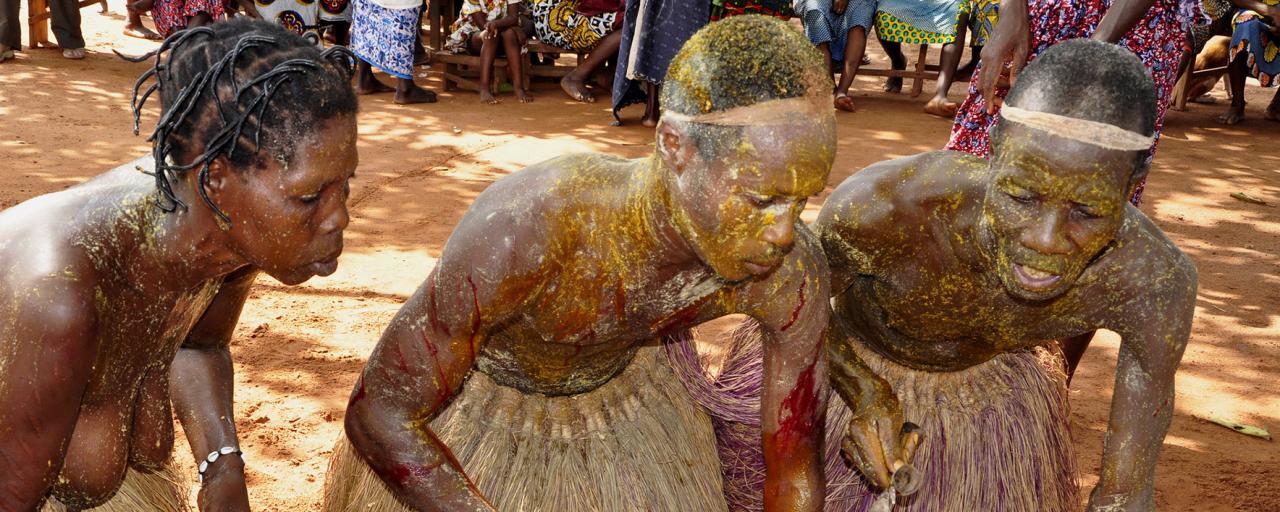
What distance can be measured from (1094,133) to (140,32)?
10.5m

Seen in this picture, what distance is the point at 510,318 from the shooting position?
7.12ft

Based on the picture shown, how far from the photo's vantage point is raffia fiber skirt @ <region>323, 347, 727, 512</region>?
8.20 ft

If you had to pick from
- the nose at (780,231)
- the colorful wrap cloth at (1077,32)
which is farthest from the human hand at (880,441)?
the colorful wrap cloth at (1077,32)

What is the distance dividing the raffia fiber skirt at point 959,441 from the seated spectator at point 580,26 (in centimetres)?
636

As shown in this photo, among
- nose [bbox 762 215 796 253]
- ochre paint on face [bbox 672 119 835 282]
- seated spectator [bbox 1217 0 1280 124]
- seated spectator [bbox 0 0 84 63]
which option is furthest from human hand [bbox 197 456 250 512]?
seated spectator [bbox 0 0 84 63]

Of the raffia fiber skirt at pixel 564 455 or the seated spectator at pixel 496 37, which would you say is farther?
the seated spectator at pixel 496 37

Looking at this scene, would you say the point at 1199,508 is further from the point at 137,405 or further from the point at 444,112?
the point at 444,112

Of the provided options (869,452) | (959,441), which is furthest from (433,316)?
(959,441)

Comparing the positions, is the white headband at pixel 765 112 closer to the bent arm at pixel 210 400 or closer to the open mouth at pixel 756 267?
the open mouth at pixel 756 267

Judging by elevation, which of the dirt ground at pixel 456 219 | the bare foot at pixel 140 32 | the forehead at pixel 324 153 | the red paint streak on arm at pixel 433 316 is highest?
the forehead at pixel 324 153

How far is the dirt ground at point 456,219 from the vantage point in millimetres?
3635

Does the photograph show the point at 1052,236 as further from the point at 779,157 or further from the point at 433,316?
the point at 433,316

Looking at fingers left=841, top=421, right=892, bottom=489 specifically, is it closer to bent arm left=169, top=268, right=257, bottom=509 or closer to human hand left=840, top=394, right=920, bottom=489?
human hand left=840, top=394, right=920, bottom=489

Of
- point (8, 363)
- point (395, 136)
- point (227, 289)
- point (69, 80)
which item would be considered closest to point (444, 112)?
point (395, 136)
